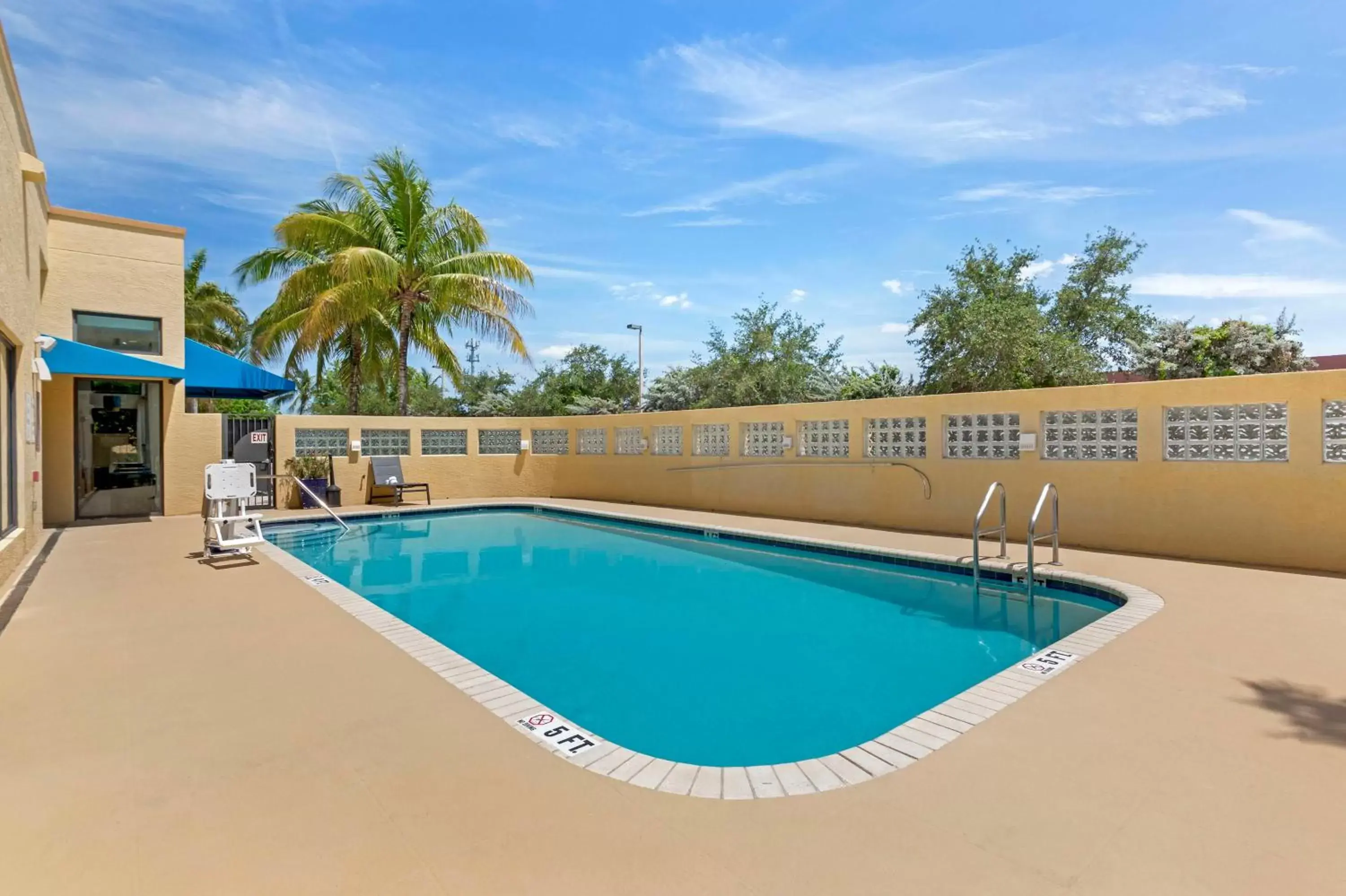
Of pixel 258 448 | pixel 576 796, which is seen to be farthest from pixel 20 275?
pixel 576 796

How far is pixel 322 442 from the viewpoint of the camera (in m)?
14.8

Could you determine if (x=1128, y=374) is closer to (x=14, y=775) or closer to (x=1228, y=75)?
(x=1228, y=75)

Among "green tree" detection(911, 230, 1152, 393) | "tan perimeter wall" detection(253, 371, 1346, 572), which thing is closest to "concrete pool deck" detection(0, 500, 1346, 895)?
"tan perimeter wall" detection(253, 371, 1346, 572)

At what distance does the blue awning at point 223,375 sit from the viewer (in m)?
13.1

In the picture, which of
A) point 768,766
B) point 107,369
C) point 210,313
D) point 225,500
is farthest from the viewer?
point 210,313

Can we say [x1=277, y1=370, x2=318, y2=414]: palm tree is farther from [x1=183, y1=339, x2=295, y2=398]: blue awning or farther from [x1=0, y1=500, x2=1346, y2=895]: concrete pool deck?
[x1=0, y1=500, x2=1346, y2=895]: concrete pool deck

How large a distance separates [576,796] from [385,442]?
47.3 ft

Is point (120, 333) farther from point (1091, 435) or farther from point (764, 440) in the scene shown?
point (1091, 435)

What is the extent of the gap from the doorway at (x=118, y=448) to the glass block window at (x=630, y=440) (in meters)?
9.01

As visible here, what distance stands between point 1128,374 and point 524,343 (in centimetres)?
2107

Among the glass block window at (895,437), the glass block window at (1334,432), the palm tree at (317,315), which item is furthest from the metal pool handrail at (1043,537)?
the palm tree at (317,315)

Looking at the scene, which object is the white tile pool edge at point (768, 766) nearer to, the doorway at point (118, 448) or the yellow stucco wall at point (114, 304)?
the yellow stucco wall at point (114, 304)

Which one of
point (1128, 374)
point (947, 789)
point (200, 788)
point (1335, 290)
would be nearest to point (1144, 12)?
point (947, 789)

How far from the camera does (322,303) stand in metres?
15.1
